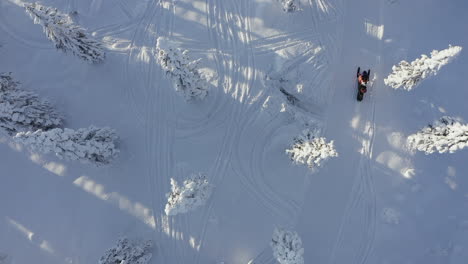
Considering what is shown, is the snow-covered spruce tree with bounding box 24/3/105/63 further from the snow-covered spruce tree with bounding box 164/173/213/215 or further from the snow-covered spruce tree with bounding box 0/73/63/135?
the snow-covered spruce tree with bounding box 164/173/213/215

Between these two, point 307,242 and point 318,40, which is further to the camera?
point 318,40

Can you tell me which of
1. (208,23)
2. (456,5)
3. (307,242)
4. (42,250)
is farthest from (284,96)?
(42,250)

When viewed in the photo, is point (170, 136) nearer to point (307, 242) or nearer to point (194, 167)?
point (194, 167)

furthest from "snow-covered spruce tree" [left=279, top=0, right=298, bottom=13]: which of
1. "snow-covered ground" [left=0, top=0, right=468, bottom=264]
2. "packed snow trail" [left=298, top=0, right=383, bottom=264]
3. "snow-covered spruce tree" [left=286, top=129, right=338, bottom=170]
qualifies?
"snow-covered spruce tree" [left=286, top=129, right=338, bottom=170]

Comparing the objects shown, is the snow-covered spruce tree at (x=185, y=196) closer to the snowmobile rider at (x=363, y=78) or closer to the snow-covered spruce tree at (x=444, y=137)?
the snowmobile rider at (x=363, y=78)

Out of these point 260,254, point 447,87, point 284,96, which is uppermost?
point 447,87

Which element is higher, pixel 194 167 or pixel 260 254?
pixel 194 167
